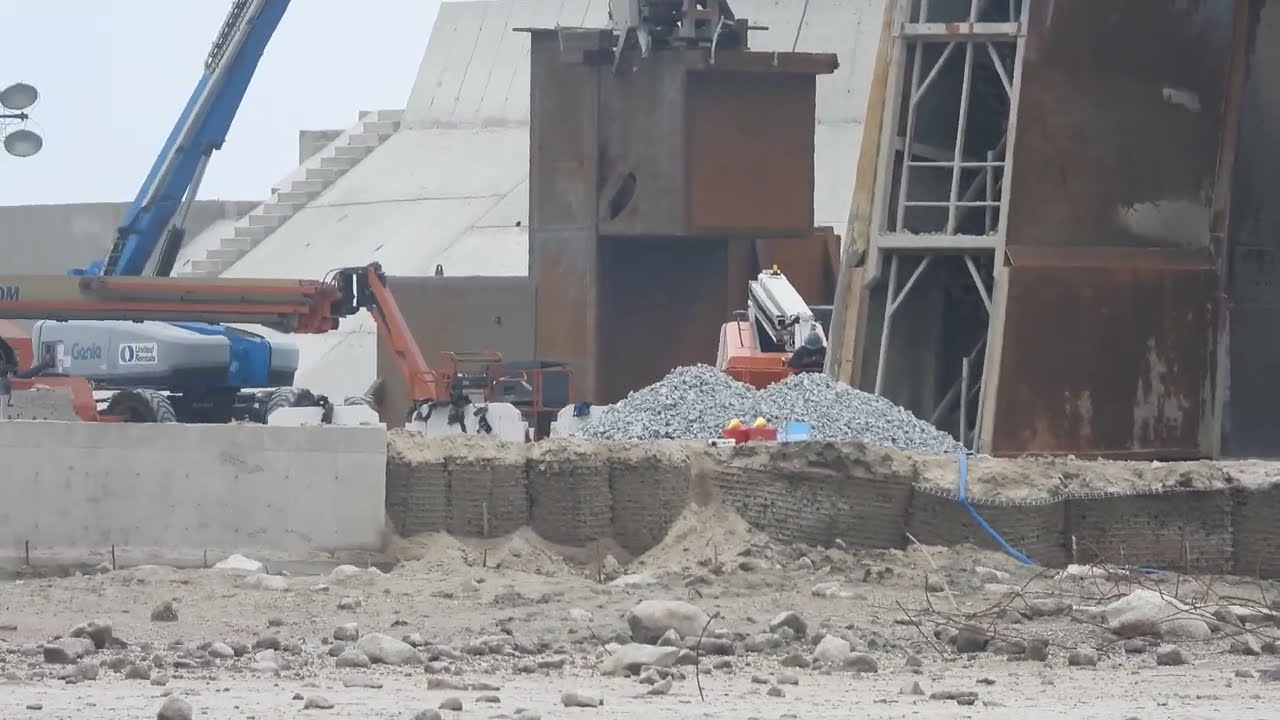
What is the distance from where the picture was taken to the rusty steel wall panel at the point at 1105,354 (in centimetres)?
2047

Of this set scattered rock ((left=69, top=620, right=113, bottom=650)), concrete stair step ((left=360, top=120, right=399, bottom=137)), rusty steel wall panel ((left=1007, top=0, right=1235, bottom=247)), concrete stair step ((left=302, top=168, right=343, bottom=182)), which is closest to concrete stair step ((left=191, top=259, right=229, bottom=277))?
concrete stair step ((left=302, top=168, right=343, bottom=182))

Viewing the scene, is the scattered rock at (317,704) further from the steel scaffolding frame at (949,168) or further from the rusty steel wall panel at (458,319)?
the rusty steel wall panel at (458,319)

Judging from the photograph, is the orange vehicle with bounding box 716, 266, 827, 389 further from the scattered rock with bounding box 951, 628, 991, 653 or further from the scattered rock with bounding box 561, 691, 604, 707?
the scattered rock with bounding box 561, 691, 604, 707

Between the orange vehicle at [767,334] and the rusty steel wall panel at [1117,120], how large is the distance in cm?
365

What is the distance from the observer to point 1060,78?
67.2 feet

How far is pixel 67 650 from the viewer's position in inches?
432

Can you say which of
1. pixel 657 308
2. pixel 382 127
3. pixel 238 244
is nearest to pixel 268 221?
pixel 238 244

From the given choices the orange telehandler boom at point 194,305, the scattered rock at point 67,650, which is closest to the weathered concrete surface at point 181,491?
the scattered rock at point 67,650

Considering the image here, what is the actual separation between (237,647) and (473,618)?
1669mm

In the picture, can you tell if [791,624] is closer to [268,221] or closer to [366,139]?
[268,221]

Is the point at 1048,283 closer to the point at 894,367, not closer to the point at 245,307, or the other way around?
the point at 894,367

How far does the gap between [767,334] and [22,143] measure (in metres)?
9.12

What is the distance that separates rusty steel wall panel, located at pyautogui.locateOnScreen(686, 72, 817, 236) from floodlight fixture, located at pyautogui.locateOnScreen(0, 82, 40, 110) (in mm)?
8187

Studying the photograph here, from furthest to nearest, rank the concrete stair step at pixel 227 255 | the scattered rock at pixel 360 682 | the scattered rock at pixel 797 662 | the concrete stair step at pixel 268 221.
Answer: the concrete stair step at pixel 268 221, the concrete stair step at pixel 227 255, the scattered rock at pixel 797 662, the scattered rock at pixel 360 682
